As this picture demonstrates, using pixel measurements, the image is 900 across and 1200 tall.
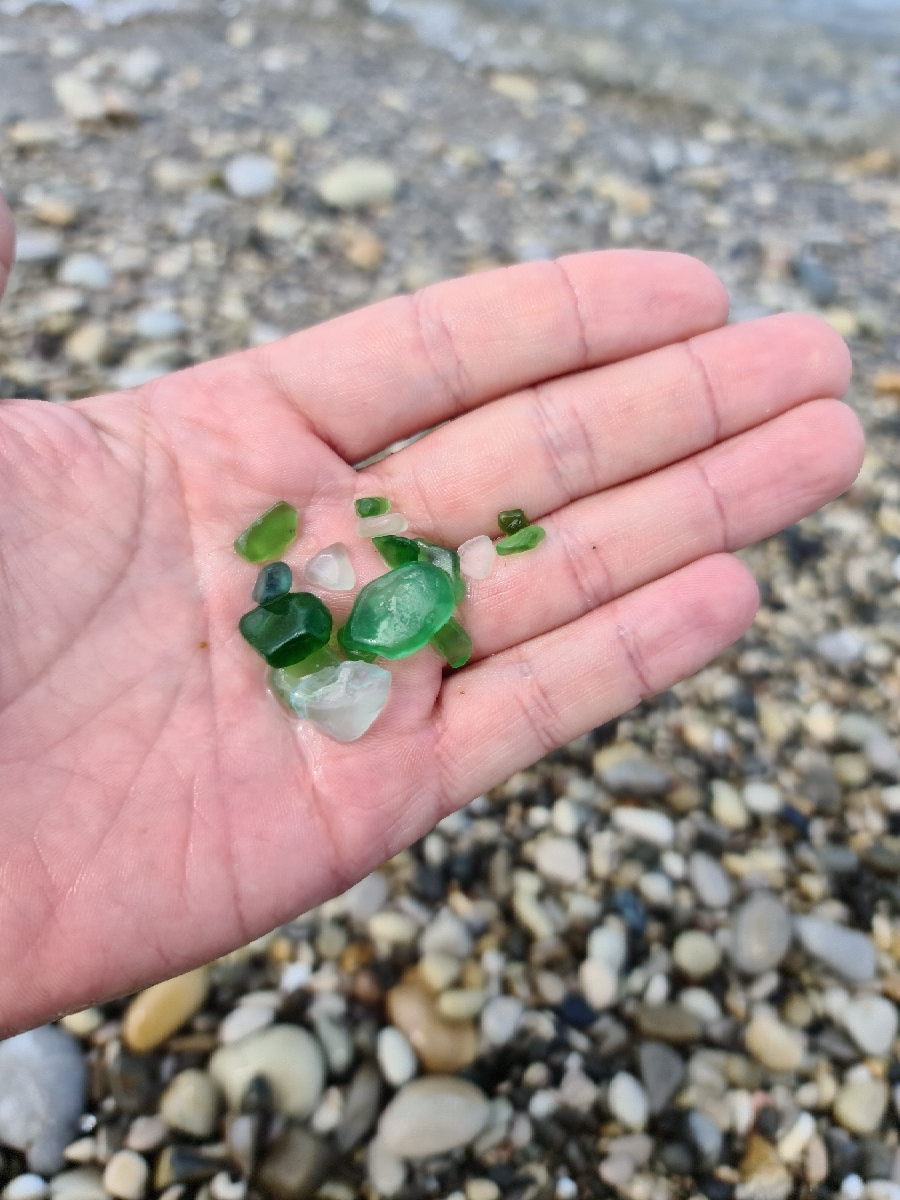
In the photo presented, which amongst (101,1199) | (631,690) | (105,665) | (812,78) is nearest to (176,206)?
(105,665)

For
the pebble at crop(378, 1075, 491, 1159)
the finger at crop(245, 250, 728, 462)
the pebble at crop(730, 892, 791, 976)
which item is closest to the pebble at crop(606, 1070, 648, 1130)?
the pebble at crop(378, 1075, 491, 1159)

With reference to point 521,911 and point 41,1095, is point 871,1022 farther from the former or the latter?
point 41,1095

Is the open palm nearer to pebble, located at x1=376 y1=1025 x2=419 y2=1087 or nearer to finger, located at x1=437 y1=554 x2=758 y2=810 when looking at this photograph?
finger, located at x1=437 y1=554 x2=758 y2=810

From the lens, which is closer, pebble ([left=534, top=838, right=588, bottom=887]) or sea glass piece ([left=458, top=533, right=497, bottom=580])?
sea glass piece ([left=458, top=533, right=497, bottom=580])

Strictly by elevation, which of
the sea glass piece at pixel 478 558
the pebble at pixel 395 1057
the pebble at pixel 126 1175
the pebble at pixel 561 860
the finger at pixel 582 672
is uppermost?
the sea glass piece at pixel 478 558

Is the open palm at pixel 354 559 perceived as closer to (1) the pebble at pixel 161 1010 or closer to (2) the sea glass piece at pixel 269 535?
(2) the sea glass piece at pixel 269 535

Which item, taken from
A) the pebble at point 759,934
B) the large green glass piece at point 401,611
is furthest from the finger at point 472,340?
the pebble at point 759,934
